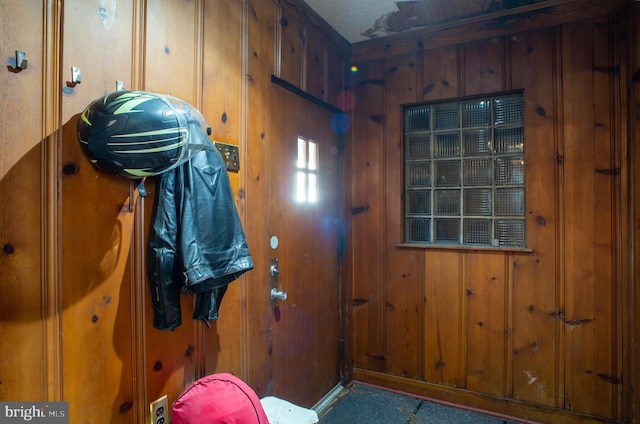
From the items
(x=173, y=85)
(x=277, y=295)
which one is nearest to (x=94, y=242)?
(x=173, y=85)

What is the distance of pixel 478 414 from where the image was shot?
2436 millimetres

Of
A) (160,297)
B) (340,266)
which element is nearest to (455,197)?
(340,266)

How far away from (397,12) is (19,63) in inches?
81.6

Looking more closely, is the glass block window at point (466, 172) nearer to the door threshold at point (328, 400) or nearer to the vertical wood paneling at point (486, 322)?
the vertical wood paneling at point (486, 322)

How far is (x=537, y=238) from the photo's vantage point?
2.34m

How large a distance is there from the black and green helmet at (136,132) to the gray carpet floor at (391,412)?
1961mm

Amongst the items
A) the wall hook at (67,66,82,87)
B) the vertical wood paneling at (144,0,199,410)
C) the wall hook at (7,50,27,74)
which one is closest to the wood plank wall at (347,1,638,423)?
the vertical wood paneling at (144,0,199,410)

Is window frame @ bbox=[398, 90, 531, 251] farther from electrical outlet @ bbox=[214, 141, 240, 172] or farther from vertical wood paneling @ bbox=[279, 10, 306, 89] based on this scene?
electrical outlet @ bbox=[214, 141, 240, 172]

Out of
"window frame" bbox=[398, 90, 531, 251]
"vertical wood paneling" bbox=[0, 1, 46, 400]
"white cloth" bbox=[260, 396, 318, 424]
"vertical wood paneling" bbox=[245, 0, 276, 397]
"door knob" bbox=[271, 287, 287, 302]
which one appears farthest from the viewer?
"window frame" bbox=[398, 90, 531, 251]

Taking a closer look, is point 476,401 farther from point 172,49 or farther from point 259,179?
point 172,49

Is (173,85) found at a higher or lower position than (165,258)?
higher

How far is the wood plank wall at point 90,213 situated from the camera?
1.02 m

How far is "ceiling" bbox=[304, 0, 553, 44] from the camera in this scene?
7.48ft

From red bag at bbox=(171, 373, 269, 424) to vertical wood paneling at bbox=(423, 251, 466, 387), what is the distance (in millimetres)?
1660
